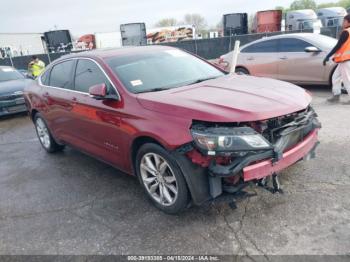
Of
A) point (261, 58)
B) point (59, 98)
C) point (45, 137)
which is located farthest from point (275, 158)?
point (261, 58)

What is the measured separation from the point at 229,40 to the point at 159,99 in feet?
56.8

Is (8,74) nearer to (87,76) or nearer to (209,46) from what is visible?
(87,76)

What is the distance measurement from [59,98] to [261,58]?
6.16 meters

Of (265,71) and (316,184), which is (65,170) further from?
(265,71)

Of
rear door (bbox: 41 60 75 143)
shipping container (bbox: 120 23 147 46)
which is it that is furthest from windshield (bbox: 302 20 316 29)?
rear door (bbox: 41 60 75 143)

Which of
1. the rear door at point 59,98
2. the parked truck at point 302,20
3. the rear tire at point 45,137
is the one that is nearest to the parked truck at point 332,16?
the parked truck at point 302,20

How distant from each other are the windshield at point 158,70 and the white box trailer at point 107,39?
33.2 m

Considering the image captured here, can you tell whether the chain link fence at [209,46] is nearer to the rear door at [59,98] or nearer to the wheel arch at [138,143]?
the rear door at [59,98]

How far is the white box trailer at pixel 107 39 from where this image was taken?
120 feet

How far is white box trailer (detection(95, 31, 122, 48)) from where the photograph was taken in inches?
1436

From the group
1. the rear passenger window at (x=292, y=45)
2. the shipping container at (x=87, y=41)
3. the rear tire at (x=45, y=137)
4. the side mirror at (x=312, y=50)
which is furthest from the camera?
the shipping container at (x=87, y=41)

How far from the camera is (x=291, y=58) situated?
28.1ft

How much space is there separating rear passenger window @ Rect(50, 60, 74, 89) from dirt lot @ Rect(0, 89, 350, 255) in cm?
127

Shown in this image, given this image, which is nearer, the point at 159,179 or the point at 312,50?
the point at 159,179
